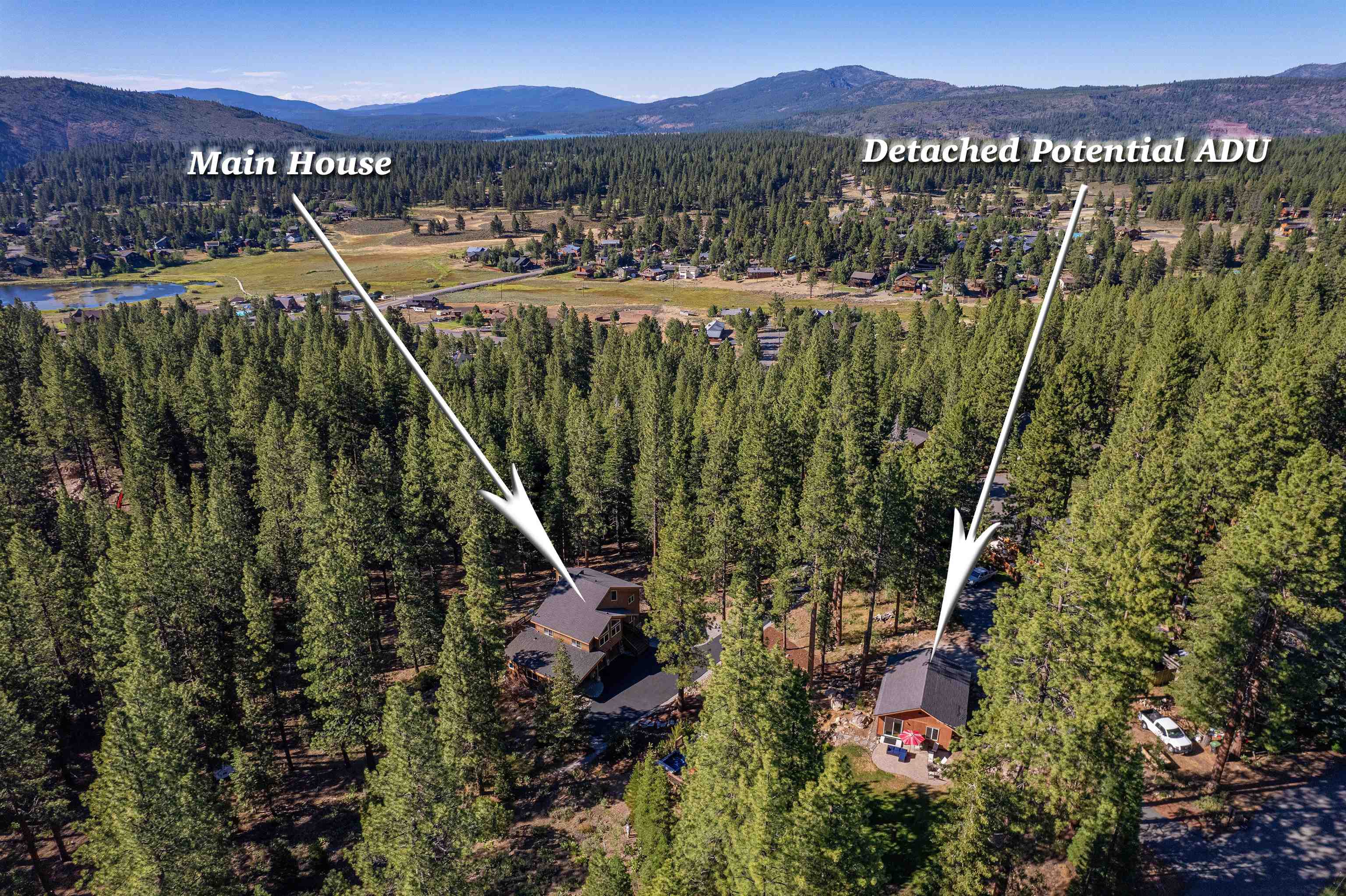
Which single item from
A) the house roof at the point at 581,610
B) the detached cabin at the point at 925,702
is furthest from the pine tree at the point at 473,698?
the detached cabin at the point at 925,702

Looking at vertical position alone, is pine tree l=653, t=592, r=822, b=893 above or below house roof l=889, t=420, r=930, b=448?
above

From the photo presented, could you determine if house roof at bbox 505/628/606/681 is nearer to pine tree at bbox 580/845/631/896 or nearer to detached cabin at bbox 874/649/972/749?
pine tree at bbox 580/845/631/896

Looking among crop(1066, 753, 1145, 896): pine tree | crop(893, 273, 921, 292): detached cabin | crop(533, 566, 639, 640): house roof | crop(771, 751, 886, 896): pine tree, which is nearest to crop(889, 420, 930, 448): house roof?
crop(533, 566, 639, 640): house roof

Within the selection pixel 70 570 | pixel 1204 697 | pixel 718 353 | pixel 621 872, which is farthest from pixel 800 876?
pixel 718 353

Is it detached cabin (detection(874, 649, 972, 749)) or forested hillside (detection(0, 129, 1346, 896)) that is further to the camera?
detached cabin (detection(874, 649, 972, 749))

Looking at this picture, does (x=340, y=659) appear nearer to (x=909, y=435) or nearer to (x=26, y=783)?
(x=26, y=783)

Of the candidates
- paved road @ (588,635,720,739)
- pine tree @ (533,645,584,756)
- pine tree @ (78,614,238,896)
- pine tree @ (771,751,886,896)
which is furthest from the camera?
paved road @ (588,635,720,739)
